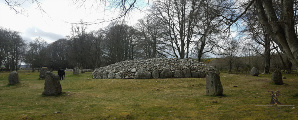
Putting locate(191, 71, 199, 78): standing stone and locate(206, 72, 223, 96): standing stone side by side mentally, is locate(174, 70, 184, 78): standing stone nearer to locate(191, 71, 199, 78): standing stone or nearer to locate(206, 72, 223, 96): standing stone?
locate(191, 71, 199, 78): standing stone

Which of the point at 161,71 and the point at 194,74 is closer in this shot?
the point at 194,74

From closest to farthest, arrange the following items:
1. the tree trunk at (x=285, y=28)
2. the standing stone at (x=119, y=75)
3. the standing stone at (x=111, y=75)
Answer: the tree trunk at (x=285, y=28), the standing stone at (x=119, y=75), the standing stone at (x=111, y=75)

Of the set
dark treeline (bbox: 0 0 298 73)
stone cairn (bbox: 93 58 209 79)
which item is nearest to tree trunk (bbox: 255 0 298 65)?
dark treeline (bbox: 0 0 298 73)

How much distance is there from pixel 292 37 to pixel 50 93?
30.9 ft

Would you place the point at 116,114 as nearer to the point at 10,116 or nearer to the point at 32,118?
the point at 32,118

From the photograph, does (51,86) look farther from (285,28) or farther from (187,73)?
(187,73)

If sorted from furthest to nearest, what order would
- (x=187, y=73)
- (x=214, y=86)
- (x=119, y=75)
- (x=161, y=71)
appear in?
(x=119, y=75)
(x=161, y=71)
(x=187, y=73)
(x=214, y=86)

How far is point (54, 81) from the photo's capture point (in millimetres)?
8422

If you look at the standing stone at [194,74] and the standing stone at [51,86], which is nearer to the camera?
the standing stone at [51,86]

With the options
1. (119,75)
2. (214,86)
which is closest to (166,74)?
(119,75)

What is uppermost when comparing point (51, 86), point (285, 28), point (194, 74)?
point (285, 28)

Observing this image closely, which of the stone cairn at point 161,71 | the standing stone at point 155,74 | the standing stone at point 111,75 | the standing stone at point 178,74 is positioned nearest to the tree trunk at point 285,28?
the standing stone at point 178,74

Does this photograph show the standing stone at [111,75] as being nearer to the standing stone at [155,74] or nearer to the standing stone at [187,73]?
the standing stone at [155,74]

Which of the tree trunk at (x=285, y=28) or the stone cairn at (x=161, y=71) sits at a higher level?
the tree trunk at (x=285, y=28)
